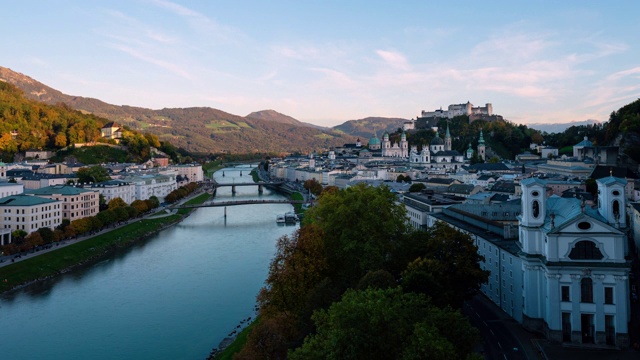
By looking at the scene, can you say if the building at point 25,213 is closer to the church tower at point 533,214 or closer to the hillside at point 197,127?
the church tower at point 533,214

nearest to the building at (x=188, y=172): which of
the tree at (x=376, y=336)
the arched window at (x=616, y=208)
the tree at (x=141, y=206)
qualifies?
the tree at (x=141, y=206)

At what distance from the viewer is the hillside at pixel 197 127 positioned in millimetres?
138000

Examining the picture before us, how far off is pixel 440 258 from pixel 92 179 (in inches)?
1431

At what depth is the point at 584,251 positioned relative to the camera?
39.3 feet

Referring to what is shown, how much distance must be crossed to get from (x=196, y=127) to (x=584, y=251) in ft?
530

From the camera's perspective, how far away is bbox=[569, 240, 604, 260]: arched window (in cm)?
1195

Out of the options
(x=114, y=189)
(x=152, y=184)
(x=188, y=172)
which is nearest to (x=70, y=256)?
(x=114, y=189)

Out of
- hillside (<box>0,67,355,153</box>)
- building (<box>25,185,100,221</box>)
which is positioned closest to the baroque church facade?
building (<box>25,185,100,221</box>)

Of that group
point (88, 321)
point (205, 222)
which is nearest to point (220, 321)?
point (88, 321)

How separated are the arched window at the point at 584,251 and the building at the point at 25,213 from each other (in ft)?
80.8

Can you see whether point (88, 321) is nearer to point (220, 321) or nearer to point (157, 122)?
point (220, 321)

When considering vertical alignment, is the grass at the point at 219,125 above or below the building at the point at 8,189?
above

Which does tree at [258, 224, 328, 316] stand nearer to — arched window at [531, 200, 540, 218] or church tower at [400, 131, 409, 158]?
arched window at [531, 200, 540, 218]

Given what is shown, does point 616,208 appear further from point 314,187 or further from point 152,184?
point 152,184
